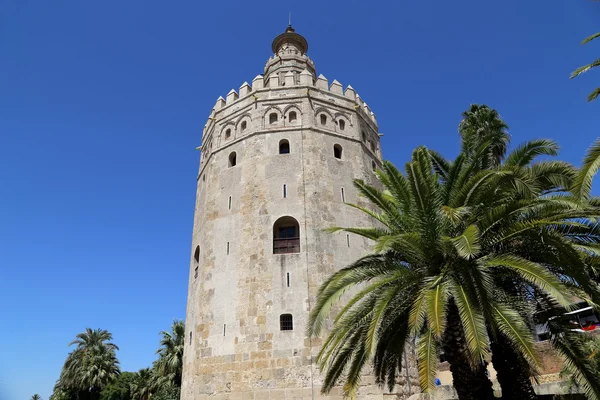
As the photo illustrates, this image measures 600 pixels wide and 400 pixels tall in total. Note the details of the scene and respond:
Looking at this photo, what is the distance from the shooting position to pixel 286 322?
1501cm

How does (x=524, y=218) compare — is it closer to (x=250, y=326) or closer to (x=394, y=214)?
(x=394, y=214)

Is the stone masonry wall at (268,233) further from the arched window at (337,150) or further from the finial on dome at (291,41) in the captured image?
the finial on dome at (291,41)

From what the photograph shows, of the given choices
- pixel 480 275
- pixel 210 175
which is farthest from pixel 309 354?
pixel 210 175

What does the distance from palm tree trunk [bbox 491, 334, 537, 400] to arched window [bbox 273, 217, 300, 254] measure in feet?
25.7

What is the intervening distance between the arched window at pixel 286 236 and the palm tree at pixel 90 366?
23.7 m

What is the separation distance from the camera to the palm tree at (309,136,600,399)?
25.7 ft

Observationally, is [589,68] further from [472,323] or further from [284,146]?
[284,146]

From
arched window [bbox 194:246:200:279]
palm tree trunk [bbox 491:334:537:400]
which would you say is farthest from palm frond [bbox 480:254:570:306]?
arched window [bbox 194:246:200:279]

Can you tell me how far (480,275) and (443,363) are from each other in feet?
61.6

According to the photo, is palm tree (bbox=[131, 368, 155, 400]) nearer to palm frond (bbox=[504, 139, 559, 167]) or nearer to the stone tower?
the stone tower

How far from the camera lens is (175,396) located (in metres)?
23.7

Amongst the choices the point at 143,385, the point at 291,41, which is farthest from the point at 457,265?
the point at 143,385

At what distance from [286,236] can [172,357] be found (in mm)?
15193

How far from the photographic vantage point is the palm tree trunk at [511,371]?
10.0 metres
